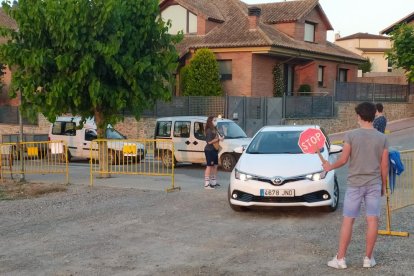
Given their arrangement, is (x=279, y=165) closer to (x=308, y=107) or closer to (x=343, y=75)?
(x=308, y=107)

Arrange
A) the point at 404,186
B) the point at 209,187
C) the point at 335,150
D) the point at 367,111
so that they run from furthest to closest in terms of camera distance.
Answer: the point at 209,187 → the point at 335,150 → the point at 404,186 → the point at 367,111

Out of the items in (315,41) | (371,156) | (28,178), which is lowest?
(28,178)

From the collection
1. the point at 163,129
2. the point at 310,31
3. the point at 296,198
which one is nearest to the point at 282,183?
the point at 296,198

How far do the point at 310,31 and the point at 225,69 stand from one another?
25.8ft

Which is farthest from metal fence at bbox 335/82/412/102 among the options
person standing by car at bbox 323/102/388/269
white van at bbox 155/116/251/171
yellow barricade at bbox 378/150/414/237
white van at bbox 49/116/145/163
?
person standing by car at bbox 323/102/388/269

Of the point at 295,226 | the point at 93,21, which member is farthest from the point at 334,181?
the point at 93,21

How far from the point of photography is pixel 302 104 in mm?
29312

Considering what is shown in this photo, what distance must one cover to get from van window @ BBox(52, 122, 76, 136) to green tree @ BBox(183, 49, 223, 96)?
10156 millimetres

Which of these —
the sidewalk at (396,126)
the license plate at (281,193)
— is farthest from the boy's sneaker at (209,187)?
the sidewalk at (396,126)

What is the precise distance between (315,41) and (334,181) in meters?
29.6

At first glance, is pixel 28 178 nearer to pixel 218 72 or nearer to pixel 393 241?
pixel 393 241

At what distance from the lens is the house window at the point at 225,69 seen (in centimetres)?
3269

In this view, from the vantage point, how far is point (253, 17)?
32375mm

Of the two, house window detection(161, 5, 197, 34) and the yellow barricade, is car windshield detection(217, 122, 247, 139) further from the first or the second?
house window detection(161, 5, 197, 34)
